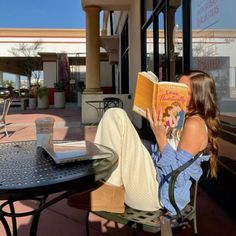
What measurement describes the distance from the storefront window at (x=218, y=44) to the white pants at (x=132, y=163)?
4.70 ft

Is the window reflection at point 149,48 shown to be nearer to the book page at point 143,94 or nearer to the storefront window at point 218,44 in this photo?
the storefront window at point 218,44

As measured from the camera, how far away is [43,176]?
1812mm

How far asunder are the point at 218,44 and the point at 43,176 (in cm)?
257

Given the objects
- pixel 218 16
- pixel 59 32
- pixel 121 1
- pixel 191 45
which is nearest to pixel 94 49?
pixel 121 1

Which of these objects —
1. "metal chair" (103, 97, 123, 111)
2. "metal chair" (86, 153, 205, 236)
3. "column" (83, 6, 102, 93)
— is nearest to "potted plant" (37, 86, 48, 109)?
"column" (83, 6, 102, 93)

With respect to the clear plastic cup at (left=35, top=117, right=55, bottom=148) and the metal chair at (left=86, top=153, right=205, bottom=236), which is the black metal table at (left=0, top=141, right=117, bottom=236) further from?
the metal chair at (left=86, top=153, right=205, bottom=236)

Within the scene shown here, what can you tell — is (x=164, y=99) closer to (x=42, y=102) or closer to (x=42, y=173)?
(x=42, y=173)

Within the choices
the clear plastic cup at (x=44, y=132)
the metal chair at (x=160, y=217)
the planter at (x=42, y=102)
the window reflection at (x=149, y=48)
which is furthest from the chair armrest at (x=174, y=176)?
the planter at (x=42, y=102)

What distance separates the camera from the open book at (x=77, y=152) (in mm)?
2025

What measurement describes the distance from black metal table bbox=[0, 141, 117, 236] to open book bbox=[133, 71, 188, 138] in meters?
0.36

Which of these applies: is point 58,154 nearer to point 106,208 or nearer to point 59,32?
point 106,208

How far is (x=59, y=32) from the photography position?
87.1 feet

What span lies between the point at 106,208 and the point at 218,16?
231cm

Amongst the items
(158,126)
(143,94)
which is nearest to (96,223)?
(158,126)
